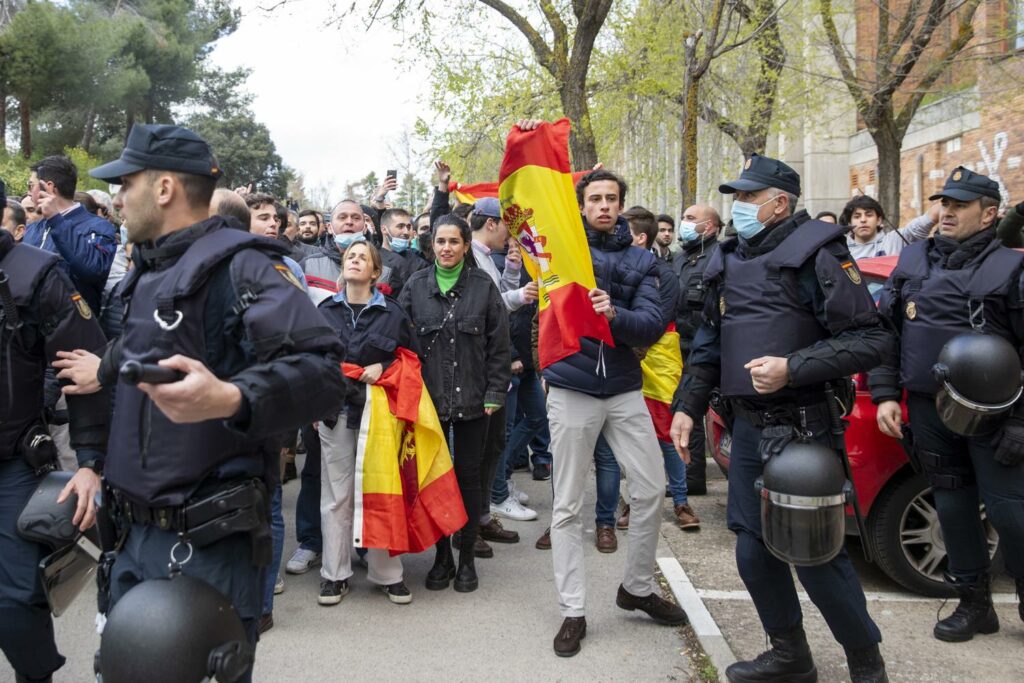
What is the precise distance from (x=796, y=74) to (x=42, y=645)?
56.9 feet

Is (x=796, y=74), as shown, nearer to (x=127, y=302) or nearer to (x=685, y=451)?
(x=685, y=451)

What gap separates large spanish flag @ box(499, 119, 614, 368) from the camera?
4.39m

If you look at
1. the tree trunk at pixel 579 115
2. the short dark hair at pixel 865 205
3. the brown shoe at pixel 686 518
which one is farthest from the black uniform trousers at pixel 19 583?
the tree trunk at pixel 579 115

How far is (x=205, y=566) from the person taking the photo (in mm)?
2566

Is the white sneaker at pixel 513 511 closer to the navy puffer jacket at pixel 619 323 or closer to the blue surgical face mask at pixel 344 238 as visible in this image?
the blue surgical face mask at pixel 344 238

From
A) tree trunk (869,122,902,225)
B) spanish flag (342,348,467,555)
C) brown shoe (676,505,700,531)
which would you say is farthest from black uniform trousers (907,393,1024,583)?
tree trunk (869,122,902,225)

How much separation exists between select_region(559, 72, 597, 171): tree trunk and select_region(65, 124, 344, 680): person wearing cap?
8788 millimetres

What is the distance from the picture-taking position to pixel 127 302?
2693mm

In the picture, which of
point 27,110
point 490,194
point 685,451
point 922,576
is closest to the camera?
point 685,451

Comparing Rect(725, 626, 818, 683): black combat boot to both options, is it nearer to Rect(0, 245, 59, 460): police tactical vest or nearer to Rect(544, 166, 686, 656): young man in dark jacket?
Rect(544, 166, 686, 656): young man in dark jacket

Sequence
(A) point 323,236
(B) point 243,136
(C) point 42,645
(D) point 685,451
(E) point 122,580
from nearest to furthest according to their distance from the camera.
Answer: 1. (E) point 122,580
2. (C) point 42,645
3. (D) point 685,451
4. (A) point 323,236
5. (B) point 243,136

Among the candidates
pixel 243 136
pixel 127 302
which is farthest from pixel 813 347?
pixel 243 136

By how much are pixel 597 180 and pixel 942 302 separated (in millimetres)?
1805

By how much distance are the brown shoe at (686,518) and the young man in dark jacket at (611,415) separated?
1.67 metres
